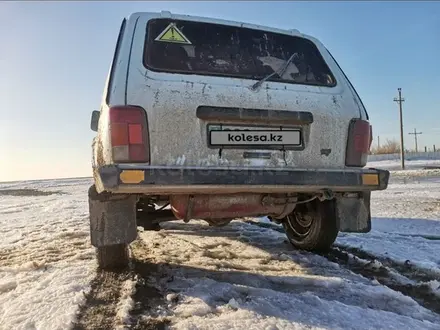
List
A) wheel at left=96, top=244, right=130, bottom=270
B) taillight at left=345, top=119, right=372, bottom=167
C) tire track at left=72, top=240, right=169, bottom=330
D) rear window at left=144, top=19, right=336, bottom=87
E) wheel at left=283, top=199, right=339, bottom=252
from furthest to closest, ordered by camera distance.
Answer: wheel at left=283, top=199, right=339, bottom=252, wheel at left=96, top=244, right=130, bottom=270, taillight at left=345, top=119, right=372, bottom=167, rear window at left=144, top=19, right=336, bottom=87, tire track at left=72, top=240, right=169, bottom=330

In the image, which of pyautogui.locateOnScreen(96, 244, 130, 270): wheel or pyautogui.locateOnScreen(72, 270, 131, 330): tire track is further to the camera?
pyautogui.locateOnScreen(96, 244, 130, 270): wheel

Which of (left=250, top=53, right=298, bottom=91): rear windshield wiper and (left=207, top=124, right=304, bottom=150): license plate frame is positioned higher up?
(left=250, top=53, right=298, bottom=91): rear windshield wiper

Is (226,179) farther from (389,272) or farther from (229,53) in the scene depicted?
(389,272)

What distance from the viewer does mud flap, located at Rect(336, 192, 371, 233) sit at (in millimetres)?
3266

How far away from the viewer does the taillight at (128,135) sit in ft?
8.14

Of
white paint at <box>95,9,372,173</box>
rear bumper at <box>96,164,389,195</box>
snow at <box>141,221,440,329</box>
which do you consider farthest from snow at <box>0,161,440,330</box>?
white paint at <box>95,9,372,173</box>

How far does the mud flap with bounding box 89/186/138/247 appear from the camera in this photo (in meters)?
2.70

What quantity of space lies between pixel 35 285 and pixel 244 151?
5.91ft

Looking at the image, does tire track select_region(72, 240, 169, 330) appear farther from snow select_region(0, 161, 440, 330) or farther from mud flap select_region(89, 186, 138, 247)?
mud flap select_region(89, 186, 138, 247)

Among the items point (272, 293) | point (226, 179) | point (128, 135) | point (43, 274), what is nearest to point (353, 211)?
point (272, 293)

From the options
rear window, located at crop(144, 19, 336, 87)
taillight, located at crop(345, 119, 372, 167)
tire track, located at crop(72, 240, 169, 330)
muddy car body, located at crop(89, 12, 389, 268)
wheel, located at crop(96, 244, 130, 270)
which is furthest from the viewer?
wheel, located at crop(96, 244, 130, 270)

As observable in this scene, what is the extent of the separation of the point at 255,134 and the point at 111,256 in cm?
156

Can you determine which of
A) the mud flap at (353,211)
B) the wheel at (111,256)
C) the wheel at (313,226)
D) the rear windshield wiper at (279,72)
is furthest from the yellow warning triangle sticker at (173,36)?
the wheel at (313,226)

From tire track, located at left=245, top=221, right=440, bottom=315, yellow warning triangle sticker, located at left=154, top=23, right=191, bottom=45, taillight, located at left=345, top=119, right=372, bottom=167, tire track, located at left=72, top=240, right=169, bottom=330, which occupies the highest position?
yellow warning triangle sticker, located at left=154, top=23, right=191, bottom=45
